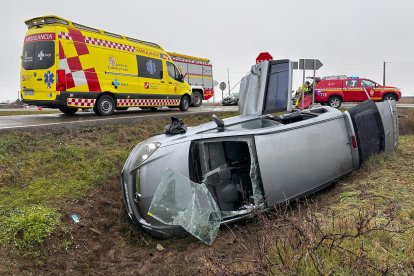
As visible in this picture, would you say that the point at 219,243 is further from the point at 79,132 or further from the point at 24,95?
the point at 24,95

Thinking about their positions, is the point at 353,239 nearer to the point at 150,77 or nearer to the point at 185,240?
the point at 185,240

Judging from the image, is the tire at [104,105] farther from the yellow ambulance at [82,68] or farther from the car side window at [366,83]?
the car side window at [366,83]

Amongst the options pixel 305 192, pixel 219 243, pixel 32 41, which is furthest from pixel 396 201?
pixel 32 41

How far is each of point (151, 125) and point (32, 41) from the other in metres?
3.76

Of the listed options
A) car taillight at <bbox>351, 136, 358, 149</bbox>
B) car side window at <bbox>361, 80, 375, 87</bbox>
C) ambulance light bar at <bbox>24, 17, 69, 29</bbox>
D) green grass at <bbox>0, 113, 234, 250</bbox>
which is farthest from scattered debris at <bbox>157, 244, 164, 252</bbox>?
car side window at <bbox>361, 80, 375, 87</bbox>

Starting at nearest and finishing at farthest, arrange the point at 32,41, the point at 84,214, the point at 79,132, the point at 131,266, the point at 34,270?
the point at 34,270, the point at 131,266, the point at 84,214, the point at 79,132, the point at 32,41

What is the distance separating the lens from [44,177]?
15.8 feet

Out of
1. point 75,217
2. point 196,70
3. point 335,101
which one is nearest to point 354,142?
point 75,217

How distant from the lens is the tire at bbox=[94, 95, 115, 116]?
9.63 meters

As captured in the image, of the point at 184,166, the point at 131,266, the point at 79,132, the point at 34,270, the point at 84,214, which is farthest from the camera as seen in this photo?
the point at 79,132

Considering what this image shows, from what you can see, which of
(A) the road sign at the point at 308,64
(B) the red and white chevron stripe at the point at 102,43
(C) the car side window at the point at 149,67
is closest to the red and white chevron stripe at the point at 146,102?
(C) the car side window at the point at 149,67

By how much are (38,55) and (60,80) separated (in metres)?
0.89

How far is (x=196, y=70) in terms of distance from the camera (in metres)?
21.7

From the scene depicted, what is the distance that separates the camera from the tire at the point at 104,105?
9.63 meters
